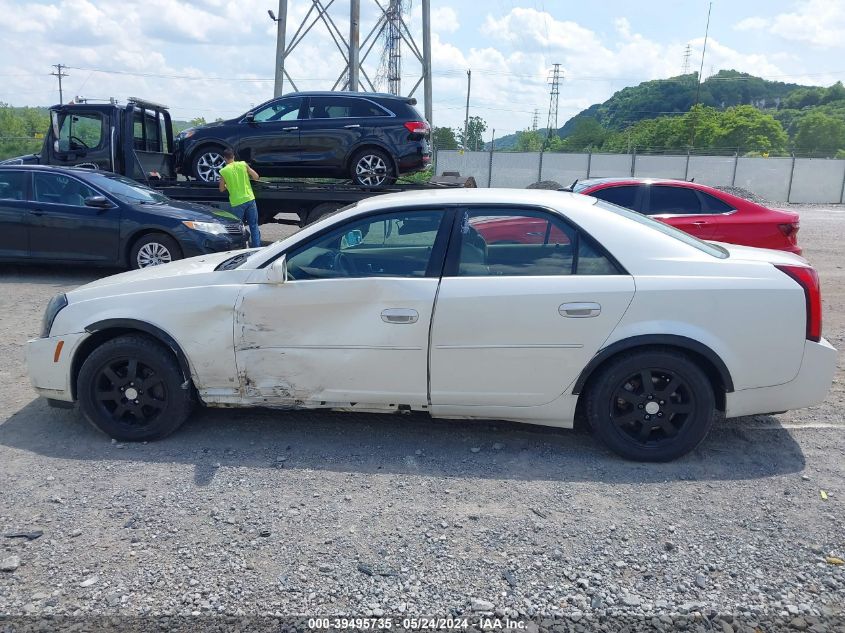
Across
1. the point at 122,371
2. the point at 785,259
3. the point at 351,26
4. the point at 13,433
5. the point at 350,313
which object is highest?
the point at 351,26

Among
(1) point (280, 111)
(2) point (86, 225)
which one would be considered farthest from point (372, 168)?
(2) point (86, 225)

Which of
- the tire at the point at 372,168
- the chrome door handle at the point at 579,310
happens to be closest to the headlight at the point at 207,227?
the tire at the point at 372,168

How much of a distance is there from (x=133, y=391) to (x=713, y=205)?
7.68 metres

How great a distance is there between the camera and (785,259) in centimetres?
445

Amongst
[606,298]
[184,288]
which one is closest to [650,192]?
[606,298]

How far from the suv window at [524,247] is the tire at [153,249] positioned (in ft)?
21.1

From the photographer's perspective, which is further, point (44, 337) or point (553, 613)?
point (44, 337)

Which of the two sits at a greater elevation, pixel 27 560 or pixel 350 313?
pixel 350 313

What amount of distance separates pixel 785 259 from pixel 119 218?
8.23m

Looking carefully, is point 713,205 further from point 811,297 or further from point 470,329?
point 470,329

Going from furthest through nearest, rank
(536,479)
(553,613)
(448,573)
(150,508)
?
(536,479) < (150,508) < (448,573) < (553,613)

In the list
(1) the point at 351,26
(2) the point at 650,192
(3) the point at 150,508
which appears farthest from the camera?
(1) the point at 351,26

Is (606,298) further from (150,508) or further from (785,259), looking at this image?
(150,508)

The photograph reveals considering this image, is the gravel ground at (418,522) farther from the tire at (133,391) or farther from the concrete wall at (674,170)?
the concrete wall at (674,170)
